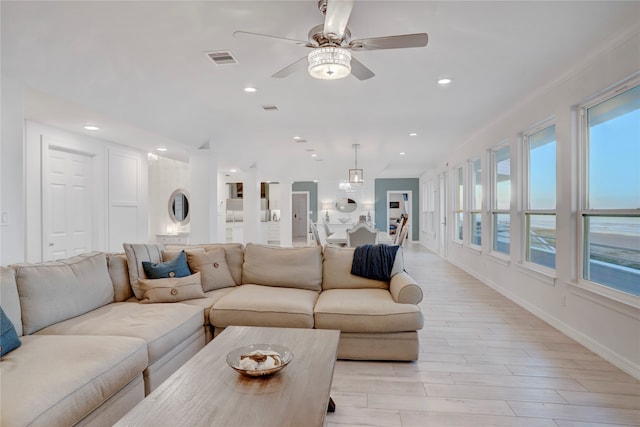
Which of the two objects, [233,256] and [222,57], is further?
[233,256]

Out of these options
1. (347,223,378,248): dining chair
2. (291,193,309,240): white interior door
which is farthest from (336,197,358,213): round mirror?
(347,223,378,248): dining chair

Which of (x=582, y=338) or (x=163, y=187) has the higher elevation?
(x=163, y=187)

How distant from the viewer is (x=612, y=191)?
9.74 feet

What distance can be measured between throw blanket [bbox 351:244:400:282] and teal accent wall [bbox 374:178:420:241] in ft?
33.7

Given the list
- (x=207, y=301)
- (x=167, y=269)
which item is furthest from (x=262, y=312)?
(x=167, y=269)

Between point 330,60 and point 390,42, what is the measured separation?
1.27 ft

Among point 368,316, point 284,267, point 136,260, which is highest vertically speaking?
point 136,260

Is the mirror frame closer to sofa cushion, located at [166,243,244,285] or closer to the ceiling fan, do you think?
sofa cushion, located at [166,243,244,285]

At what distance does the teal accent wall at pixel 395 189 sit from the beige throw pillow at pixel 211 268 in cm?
1066

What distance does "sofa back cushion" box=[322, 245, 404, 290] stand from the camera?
11.5ft

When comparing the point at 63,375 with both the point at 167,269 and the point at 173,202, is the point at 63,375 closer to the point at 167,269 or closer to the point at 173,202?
the point at 167,269

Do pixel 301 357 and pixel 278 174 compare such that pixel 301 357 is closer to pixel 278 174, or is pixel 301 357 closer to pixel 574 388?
pixel 574 388

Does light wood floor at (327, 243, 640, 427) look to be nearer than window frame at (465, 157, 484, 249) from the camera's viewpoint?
Yes

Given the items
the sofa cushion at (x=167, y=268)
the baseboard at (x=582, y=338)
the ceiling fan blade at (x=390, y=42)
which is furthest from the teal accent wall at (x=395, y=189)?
the ceiling fan blade at (x=390, y=42)
